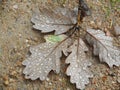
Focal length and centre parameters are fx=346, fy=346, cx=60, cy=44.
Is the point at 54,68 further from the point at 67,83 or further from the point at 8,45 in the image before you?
the point at 8,45

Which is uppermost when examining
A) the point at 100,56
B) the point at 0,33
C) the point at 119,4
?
the point at 119,4

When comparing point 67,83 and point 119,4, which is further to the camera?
point 119,4

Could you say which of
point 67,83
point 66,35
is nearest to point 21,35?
point 66,35

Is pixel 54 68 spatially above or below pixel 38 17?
below

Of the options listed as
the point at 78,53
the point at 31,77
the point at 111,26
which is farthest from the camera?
the point at 111,26

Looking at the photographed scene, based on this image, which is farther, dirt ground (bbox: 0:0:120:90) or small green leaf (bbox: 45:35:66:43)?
small green leaf (bbox: 45:35:66:43)

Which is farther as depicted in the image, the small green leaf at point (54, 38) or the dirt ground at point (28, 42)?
the small green leaf at point (54, 38)

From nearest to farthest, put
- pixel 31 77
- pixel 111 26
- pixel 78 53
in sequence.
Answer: pixel 31 77 → pixel 78 53 → pixel 111 26
